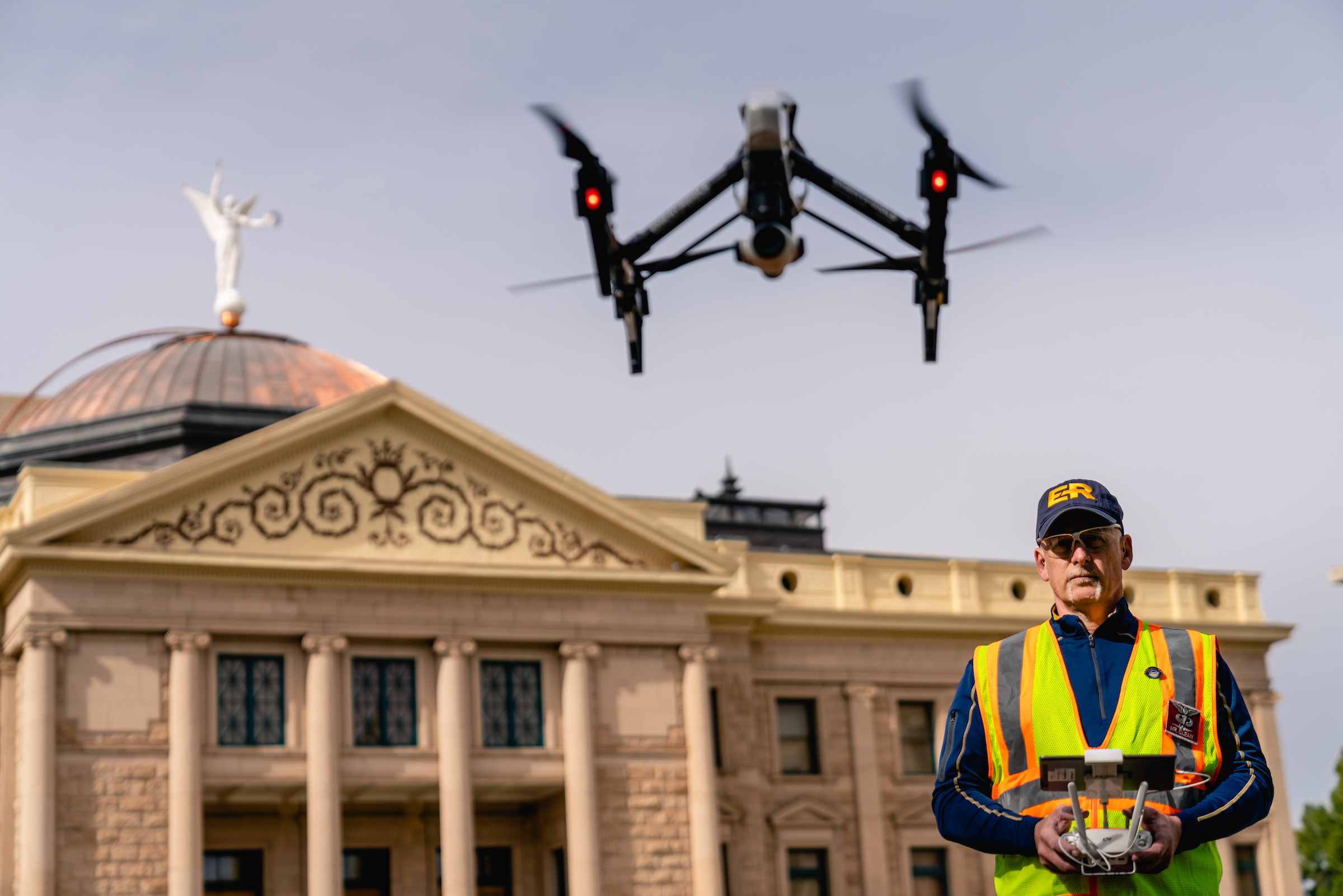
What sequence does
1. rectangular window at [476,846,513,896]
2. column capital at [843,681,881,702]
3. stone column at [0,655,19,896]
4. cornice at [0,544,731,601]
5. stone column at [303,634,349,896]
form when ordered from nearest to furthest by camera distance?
stone column at [0,655,19,896], cornice at [0,544,731,601], stone column at [303,634,349,896], rectangular window at [476,846,513,896], column capital at [843,681,881,702]

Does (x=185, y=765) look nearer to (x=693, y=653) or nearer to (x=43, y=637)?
(x=43, y=637)

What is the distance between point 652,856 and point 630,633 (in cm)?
408

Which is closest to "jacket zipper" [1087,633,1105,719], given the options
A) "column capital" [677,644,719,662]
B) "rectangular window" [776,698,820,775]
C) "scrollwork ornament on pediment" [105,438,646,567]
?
"scrollwork ornament on pediment" [105,438,646,567]

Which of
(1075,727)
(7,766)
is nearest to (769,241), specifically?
(1075,727)

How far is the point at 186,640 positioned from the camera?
1304 inches

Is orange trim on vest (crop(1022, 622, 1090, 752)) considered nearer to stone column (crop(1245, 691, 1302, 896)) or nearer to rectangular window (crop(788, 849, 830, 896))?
rectangular window (crop(788, 849, 830, 896))

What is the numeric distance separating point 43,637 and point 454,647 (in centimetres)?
702

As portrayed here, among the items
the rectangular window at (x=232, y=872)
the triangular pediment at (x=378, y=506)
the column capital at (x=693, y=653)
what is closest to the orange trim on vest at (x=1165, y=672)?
the triangular pediment at (x=378, y=506)

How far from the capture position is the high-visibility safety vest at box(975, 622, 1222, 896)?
4.98m

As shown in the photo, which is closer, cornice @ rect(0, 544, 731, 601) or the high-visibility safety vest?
the high-visibility safety vest

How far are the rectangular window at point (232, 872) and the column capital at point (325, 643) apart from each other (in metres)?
4.38

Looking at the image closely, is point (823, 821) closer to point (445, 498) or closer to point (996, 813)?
point (445, 498)

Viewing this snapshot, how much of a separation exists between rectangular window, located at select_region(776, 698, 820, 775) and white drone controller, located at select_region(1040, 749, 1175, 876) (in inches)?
1431

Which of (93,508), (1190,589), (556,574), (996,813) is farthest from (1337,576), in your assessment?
(1190,589)
